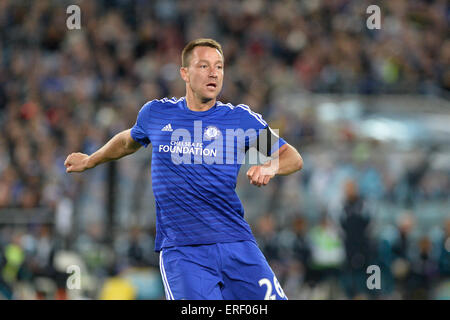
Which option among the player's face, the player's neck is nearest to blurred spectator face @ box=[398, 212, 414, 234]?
the player's neck

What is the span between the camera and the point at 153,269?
41.9ft

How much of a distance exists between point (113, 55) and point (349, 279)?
7.97 metres

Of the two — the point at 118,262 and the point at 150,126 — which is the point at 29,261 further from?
the point at 150,126

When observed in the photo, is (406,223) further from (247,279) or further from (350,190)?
(247,279)

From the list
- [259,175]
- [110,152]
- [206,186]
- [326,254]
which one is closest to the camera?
[259,175]

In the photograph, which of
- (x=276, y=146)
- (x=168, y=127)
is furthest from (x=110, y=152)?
(x=276, y=146)

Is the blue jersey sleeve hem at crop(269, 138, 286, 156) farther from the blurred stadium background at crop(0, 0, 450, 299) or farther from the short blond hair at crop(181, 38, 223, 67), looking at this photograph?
the blurred stadium background at crop(0, 0, 450, 299)

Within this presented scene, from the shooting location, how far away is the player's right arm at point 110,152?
6449 mm

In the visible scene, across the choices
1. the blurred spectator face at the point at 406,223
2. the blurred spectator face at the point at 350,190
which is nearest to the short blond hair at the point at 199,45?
the blurred spectator face at the point at 350,190

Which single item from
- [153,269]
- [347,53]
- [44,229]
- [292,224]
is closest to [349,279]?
[292,224]

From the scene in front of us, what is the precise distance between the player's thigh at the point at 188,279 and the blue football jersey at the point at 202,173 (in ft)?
0.44

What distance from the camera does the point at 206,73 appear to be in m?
6.05

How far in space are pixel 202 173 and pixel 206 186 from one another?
0.32 feet

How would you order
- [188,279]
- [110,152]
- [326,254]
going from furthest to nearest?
[326,254] → [110,152] → [188,279]
